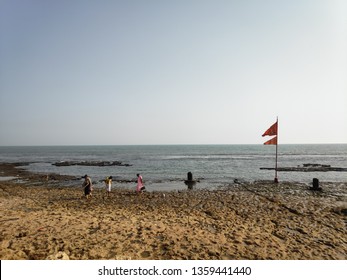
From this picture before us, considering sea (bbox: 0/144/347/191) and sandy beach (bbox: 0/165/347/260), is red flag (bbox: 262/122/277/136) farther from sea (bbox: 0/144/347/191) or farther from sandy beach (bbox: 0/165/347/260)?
sandy beach (bbox: 0/165/347/260)

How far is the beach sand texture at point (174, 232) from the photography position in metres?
6.38

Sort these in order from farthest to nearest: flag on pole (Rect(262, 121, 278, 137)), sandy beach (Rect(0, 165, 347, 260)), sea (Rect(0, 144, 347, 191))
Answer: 1. sea (Rect(0, 144, 347, 191))
2. flag on pole (Rect(262, 121, 278, 137))
3. sandy beach (Rect(0, 165, 347, 260))

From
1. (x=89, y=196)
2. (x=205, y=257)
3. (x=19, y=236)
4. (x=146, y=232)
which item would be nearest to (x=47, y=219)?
(x=19, y=236)

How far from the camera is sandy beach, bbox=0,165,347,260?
20.9 feet

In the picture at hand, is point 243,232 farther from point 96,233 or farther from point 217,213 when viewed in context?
point 96,233

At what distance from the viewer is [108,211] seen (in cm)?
1098

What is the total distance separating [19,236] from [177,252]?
536 centimetres

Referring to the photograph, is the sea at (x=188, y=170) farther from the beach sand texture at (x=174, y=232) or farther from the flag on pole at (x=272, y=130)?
the beach sand texture at (x=174, y=232)

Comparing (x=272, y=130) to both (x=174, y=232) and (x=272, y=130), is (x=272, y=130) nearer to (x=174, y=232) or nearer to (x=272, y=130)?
(x=272, y=130)

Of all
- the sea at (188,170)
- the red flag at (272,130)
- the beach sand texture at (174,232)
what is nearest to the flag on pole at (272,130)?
the red flag at (272,130)

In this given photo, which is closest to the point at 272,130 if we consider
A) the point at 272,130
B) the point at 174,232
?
the point at 272,130

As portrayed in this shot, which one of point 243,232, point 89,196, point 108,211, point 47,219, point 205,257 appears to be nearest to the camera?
point 205,257

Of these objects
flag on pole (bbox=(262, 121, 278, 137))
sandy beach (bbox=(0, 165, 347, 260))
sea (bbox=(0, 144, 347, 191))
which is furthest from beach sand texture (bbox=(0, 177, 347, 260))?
sea (bbox=(0, 144, 347, 191))
